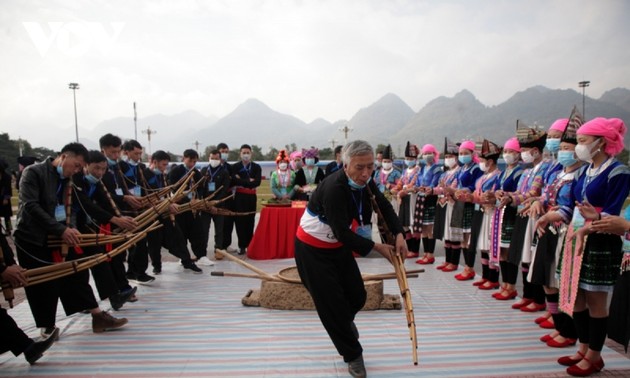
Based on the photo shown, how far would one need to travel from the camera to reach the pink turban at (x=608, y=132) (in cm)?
277

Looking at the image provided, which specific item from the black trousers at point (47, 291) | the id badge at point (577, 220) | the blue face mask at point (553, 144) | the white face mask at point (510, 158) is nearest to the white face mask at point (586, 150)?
the id badge at point (577, 220)

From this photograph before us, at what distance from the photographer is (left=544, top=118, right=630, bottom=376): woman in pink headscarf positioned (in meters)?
2.68

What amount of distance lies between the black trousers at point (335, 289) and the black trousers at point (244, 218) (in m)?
4.40

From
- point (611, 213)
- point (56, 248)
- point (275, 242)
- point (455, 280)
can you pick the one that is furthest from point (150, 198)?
point (611, 213)

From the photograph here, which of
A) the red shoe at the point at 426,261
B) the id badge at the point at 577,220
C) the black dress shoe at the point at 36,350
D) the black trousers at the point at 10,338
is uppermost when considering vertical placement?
the id badge at the point at 577,220

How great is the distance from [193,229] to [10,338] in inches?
136

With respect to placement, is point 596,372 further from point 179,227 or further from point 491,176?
point 179,227

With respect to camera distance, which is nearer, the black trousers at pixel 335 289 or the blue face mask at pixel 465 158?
the black trousers at pixel 335 289

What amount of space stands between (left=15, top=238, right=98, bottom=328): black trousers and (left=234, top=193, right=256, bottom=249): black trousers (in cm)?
372

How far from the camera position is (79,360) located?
3.07m

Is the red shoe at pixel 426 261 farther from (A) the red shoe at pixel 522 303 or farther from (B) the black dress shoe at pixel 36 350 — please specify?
(B) the black dress shoe at pixel 36 350

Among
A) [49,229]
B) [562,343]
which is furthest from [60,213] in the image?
[562,343]

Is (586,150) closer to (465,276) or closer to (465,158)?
(465,158)

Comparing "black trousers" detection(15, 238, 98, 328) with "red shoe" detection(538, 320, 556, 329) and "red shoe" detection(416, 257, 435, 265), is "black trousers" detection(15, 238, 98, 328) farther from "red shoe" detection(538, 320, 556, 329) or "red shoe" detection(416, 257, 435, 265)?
"red shoe" detection(416, 257, 435, 265)
